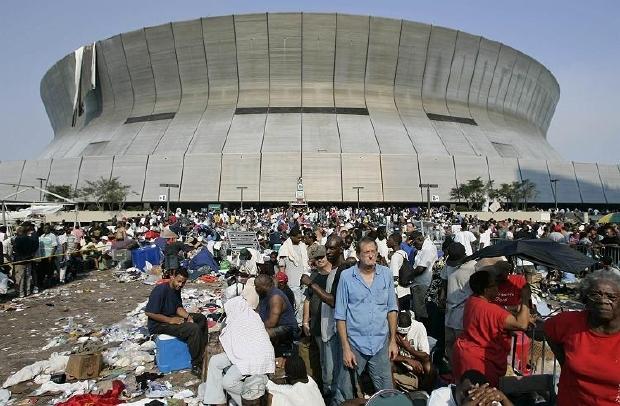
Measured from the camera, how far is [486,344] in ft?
11.7

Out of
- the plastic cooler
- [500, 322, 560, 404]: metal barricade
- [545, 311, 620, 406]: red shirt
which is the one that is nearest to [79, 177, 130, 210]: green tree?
the plastic cooler

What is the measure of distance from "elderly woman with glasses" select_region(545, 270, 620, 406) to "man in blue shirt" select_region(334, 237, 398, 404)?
4.99 feet

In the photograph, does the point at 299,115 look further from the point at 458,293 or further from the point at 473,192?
the point at 458,293

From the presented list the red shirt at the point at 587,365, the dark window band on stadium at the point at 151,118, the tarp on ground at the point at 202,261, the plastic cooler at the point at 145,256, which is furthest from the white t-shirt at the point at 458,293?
the dark window band on stadium at the point at 151,118

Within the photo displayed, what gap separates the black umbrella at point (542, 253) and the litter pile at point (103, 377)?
339 centimetres

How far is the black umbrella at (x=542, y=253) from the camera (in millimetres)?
5363

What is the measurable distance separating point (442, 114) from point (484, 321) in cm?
5369

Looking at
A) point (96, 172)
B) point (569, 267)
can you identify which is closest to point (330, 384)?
point (569, 267)

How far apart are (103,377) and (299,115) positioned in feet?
151

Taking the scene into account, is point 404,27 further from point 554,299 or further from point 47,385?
point 47,385

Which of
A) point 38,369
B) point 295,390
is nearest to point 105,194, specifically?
point 38,369

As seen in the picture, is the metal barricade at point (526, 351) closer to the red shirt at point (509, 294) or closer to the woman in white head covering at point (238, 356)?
the red shirt at point (509, 294)

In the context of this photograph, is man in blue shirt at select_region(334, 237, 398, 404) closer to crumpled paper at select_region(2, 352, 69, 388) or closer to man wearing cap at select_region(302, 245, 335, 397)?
man wearing cap at select_region(302, 245, 335, 397)

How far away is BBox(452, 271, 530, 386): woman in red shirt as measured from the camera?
140 inches
